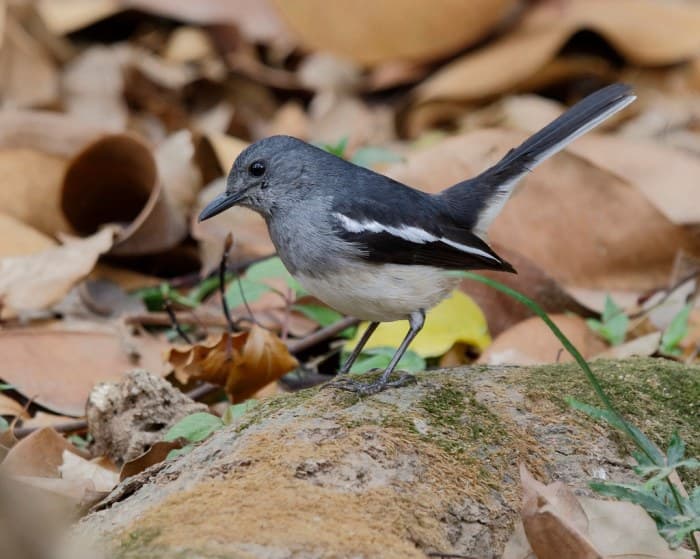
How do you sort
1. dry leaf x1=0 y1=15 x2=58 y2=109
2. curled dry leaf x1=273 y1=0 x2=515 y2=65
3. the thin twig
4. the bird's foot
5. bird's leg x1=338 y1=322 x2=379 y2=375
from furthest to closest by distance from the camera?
1. curled dry leaf x1=273 y1=0 x2=515 y2=65
2. dry leaf x1=0 y1=15 x2=58 y2=109
3. the thin twig
4. bird's leg x1=338 y1=322 x2=379 y2=375
5. the bird's foot

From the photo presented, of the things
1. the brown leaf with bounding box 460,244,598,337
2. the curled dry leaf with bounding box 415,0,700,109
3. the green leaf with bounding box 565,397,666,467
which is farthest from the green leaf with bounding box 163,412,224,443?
the curled dry leaf with bounding box 415,0,700,109

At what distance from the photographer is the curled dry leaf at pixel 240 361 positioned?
4277mm

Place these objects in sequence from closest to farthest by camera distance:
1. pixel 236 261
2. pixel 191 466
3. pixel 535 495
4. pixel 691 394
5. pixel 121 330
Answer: pixel 535 495 → pixel 191 466 → pixel 691 394 → pixel 121 330 → pixel 236 261

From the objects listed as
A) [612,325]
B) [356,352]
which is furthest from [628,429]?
[612,325]

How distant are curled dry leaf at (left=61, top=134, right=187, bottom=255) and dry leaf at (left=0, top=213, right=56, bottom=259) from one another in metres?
0.28

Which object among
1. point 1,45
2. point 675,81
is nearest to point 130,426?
point 1,45

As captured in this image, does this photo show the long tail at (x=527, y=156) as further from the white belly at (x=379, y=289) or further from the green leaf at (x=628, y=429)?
the green leaf at (x=628, y=429)

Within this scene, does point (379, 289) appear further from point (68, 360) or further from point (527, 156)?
point (68, 360)

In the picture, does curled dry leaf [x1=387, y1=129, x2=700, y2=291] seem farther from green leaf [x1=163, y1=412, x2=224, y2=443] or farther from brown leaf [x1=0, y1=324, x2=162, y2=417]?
green leaf [x1=163, y1=412, x2=224, y2=443]

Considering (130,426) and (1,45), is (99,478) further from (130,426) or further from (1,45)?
(1,45)

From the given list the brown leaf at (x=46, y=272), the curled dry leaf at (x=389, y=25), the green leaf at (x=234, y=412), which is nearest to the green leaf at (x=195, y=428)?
the green leaf at (x=234, y=412)

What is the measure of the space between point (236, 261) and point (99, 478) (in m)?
2.31

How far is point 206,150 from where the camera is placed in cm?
667

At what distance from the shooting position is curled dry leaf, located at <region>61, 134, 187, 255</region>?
218 inches
